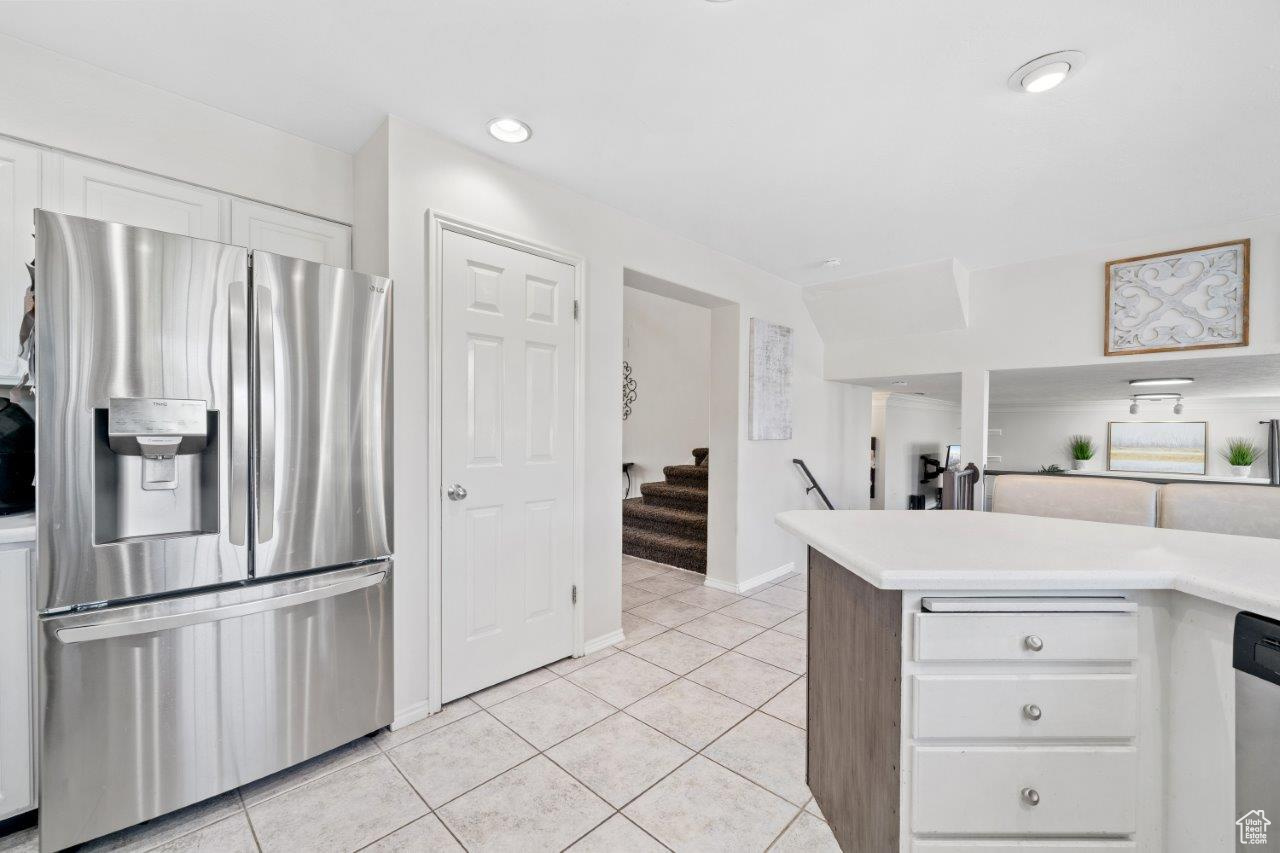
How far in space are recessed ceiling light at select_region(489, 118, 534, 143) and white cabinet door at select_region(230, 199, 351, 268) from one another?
31.6 inches

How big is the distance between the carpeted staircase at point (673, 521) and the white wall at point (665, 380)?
72 cm

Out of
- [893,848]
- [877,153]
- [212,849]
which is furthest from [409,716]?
[877,153]

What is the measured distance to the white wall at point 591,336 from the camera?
202cm

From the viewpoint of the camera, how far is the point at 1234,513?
1969 millimetres

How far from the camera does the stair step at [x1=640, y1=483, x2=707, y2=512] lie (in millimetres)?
4758

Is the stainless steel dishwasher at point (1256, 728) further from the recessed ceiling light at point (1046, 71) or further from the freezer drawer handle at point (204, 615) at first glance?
the freezer drawer handle at point (204, 615)

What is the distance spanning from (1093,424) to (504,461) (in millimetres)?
8987

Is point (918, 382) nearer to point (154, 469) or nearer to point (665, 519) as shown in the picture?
point (665, 519)

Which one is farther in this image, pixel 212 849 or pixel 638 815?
pixel 638 815

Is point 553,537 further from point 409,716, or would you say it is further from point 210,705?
point 210,705

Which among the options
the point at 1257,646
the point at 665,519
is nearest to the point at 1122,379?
the point at 665,519

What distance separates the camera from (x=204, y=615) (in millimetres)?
1512

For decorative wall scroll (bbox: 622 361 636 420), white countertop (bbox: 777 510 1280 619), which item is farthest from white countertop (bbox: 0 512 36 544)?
decorative wall scroll (bbox: 622 361 636 420)

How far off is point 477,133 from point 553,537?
1.81 meters
